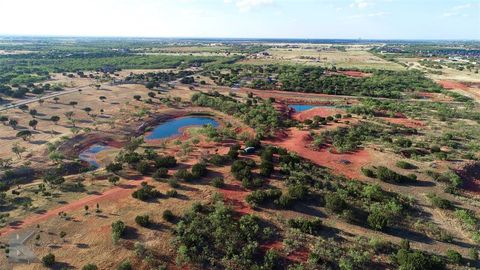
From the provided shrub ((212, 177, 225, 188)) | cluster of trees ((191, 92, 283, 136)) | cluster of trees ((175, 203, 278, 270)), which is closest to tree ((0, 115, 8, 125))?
cluster of trees ((191, 92, 283, 136))

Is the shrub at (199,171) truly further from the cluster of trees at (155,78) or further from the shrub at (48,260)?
the cluster of trees at (155,78)

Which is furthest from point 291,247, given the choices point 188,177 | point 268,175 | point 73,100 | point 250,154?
point 73,100

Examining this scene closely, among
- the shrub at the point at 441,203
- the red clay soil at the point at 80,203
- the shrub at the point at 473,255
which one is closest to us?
the shrub at the point at 473,255

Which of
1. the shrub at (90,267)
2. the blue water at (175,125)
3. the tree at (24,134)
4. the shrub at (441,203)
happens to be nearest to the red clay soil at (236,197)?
the shrub at (90,267)

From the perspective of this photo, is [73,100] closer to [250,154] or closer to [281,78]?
[250,154]

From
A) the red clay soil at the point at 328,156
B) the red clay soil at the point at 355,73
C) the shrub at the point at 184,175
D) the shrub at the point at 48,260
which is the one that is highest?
the red clay soil at the point at 355,73

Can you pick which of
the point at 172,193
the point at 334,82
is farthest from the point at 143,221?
the point at 334,82
